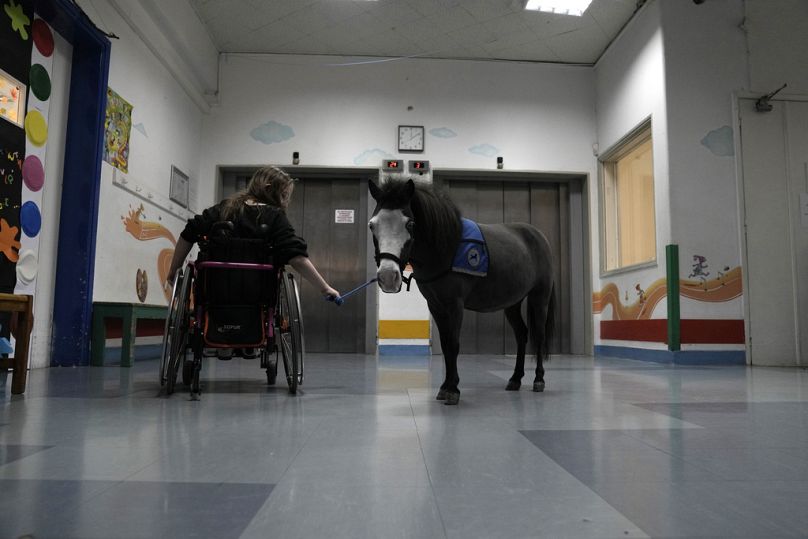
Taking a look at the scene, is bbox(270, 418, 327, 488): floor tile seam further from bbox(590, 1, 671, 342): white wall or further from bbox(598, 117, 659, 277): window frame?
bbox(598, 117, 659, 277): window frame

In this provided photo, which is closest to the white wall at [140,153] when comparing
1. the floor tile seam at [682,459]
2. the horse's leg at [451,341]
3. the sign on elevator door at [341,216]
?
the sign on elevator door at [341,216]

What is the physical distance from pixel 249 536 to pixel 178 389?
2343 mm

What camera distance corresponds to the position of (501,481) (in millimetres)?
1346

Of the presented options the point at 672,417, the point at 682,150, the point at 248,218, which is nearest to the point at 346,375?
the point at 248,218

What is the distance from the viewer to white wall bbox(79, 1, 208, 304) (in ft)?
16.4

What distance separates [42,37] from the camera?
4.45 m

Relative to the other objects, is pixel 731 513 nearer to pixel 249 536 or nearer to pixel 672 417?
pixel 249 536

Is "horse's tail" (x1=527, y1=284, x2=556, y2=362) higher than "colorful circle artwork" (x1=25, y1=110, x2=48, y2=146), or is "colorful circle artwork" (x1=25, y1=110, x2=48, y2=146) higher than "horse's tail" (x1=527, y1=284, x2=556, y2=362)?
"colorful circle artwork" (x1=25, y1=110, x2=48, y2=146)

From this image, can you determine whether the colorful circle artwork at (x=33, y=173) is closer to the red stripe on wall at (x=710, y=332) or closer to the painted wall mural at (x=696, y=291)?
the painted wall mural at (x=696, y=291)

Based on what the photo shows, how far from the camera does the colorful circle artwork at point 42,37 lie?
4360 millimetres

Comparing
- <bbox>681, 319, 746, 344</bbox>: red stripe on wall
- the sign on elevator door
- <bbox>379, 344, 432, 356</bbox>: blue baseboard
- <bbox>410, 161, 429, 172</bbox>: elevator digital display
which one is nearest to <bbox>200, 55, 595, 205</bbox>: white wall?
<bbox>410, 161, 429, 172</bbox>: elevator digital display

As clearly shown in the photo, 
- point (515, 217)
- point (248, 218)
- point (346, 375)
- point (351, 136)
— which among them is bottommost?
point (346, 375)

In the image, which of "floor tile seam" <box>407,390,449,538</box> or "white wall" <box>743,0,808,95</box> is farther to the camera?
"white wall" <box>743,0,808,95</box>

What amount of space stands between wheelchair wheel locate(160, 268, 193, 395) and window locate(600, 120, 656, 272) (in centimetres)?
529
